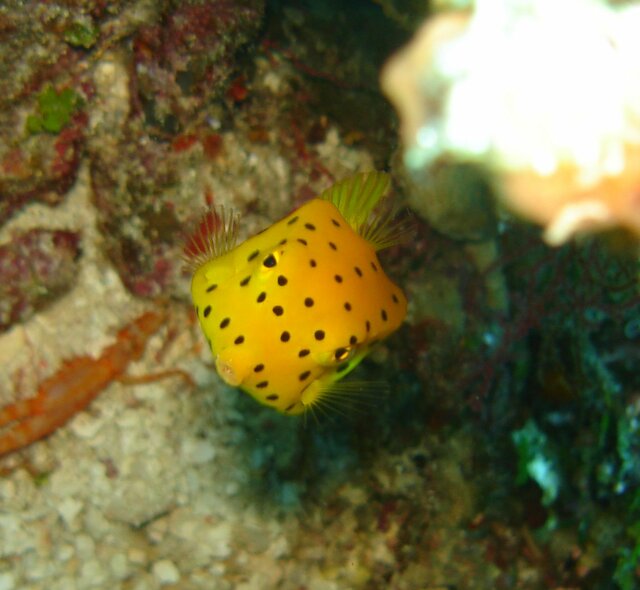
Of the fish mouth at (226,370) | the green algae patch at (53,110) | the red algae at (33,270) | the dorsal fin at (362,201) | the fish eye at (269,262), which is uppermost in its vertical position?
the green algae patch at (53,110)

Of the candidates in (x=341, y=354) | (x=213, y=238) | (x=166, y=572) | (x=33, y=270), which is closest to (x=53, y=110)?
(x=33, y=270)

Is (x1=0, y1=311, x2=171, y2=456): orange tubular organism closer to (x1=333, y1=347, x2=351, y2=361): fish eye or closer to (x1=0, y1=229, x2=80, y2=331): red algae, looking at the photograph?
(x1=0, y1=229, x2=80, y2=331): red algae

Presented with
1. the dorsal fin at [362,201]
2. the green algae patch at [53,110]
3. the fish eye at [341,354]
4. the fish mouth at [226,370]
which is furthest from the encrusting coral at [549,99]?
the green algae patch at [53,110]

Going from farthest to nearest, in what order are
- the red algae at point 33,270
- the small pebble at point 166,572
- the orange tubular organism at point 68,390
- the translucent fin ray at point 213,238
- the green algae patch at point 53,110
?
the small pebble at point 166,572 < the orange tubular organism at point 68,390 < the red algae at point 33,270 < the green algae patch at point 53,110 < the translucent fin ray at point 213,238

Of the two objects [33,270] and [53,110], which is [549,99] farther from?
[33,270]

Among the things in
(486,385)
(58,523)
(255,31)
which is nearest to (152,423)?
(58,523)

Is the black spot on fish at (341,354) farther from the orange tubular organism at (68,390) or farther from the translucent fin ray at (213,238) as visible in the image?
the orange tubular organism at (68,390)

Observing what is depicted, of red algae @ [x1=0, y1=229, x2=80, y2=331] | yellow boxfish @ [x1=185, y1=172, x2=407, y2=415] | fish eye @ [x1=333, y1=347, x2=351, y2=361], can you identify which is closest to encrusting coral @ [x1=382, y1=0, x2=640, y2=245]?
yellow boxfish @ [x1=185, y1=172, x2=407, y2=415]

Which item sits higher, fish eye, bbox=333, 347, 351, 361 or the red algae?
the red algae
